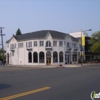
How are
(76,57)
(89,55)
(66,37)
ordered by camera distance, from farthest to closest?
(89,55)
(76,57)
(66,37)

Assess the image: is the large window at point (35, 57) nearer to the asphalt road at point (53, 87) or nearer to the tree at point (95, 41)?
the tree at point (95, 41)

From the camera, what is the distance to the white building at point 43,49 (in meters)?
52.7

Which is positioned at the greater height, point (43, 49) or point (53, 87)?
point (43, 49)

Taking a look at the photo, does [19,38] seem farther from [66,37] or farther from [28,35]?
[66,37]

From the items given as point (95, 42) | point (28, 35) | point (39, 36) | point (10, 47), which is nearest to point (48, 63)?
point (39, 36)

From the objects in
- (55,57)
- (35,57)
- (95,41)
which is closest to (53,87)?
(35,57)

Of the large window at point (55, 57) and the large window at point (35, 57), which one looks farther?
the large window at point (55, 57)

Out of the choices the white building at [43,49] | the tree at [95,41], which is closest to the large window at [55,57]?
the white building at [43,49]

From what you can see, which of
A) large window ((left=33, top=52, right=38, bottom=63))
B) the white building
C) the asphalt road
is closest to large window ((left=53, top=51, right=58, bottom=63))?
the white building

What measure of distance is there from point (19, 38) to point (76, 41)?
62.1 ft

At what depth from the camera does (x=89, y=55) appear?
70500mm

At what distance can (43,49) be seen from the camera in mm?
52469

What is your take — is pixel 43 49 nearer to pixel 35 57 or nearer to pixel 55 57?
pixel 35 57

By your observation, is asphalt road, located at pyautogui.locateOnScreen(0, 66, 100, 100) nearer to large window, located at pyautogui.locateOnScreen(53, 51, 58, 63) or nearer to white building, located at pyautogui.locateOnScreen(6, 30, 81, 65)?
white building, located at pyautogui.locateOnScreen(6, 30, 81, 65)
